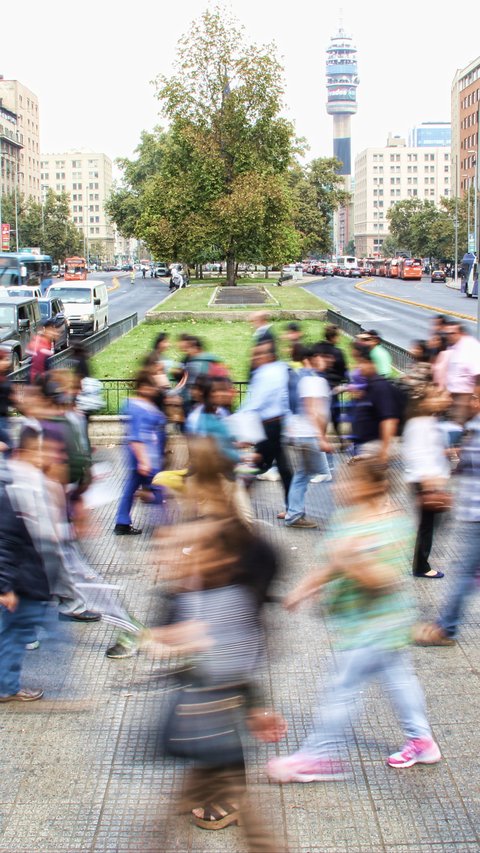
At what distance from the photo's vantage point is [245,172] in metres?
48.9

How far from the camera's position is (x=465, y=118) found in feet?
415

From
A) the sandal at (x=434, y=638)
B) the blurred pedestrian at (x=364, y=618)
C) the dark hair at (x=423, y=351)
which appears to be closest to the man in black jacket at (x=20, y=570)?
the blurred pedestrian at (x=364, y=618)

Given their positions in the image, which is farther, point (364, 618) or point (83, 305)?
point (83, 305)

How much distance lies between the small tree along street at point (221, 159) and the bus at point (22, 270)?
19.3 ft

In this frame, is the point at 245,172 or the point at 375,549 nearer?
the point at 375,549

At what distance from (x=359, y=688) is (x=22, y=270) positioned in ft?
142

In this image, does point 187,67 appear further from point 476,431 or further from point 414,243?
point 414,243

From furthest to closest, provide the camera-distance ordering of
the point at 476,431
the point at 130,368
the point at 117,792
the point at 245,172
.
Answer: the point at 245,172 → the point at 130,368 → the point at 476,431 → the point at 117,792

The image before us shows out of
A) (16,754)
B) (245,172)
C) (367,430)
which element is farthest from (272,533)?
(245,172)

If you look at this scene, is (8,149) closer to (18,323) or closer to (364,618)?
(18,323)

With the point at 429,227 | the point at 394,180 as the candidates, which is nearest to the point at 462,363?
the point at 429,227

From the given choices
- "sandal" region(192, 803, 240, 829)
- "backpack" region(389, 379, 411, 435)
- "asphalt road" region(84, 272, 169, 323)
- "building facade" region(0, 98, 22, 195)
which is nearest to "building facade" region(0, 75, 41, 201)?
"building facade" region(0, 98, 22, 195)

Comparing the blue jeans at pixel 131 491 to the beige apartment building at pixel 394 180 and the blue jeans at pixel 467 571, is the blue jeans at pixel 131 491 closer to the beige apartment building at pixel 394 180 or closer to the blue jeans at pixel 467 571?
the blue jeans at pixel 467 571

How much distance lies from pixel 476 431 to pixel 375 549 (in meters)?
2.17
